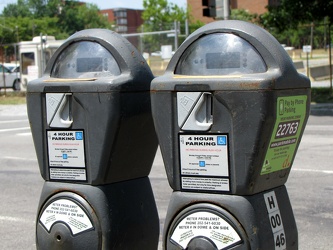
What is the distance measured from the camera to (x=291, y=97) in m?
2.94

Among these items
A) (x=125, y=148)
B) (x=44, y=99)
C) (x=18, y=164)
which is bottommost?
(x=18, y=164)

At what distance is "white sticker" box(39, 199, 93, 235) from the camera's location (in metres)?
3.38

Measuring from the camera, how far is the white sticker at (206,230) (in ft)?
→ 9.54

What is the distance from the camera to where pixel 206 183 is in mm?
2986

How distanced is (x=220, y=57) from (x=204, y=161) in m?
0.49

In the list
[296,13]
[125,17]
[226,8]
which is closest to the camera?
[226,8]

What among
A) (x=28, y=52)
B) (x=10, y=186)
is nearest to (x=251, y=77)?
(x=10, y=186)

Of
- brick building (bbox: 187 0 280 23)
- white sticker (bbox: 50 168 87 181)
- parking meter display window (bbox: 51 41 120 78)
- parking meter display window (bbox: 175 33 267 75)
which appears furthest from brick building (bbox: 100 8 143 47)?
parking meter display window (bbox: 175 33 267 75)

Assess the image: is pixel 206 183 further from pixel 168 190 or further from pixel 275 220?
pixel 168 190

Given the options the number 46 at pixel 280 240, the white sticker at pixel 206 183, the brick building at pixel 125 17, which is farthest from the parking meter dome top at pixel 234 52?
the brick building at pixel 125 17

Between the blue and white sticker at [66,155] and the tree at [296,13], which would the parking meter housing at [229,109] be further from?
the tree at [296,13]

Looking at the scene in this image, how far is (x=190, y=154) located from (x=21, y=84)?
81.6 ft

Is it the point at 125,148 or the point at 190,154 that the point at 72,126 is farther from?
the point at 190,154

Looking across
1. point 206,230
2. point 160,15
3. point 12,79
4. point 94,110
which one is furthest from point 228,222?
point 160,15
